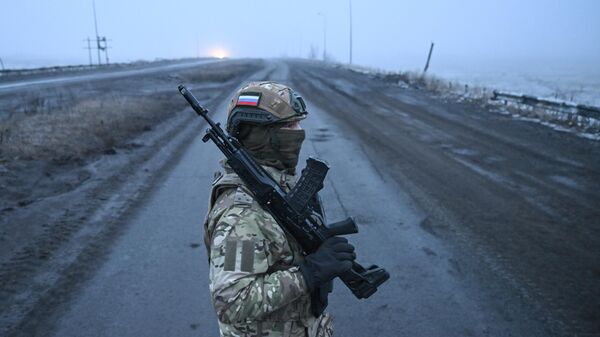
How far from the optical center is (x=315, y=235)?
1.90 m

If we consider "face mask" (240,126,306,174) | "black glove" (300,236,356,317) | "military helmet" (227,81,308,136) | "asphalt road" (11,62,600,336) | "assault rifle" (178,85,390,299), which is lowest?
"asphalt road" (11,62,600,336)

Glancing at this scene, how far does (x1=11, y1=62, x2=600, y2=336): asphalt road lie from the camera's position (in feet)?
11.5

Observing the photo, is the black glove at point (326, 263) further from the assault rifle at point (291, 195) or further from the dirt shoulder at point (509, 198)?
the dirt shoulder at point (509, 198)

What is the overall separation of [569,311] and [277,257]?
3.01 meters

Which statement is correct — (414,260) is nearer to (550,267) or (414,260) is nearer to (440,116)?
(550,267)

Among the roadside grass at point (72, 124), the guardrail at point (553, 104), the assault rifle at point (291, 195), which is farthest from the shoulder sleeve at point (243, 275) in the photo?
the guardrail at point (553, 104)

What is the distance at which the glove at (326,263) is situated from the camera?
5.77 ft

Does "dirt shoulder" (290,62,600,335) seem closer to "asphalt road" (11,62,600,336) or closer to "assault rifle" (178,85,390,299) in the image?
"asphalt road" (11,62,600,336)

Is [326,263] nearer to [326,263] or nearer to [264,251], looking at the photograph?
[326,263]

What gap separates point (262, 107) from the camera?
6.22ft

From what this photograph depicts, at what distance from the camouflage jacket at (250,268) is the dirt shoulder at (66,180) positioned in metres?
2.57

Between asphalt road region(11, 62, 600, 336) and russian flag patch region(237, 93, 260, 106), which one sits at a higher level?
russian flag patch region(237, 93, 260, 106)

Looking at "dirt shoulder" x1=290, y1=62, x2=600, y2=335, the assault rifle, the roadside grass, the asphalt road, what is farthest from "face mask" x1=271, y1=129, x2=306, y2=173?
the roadside grass

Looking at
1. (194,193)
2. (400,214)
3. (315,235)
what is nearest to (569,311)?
(400,214)
